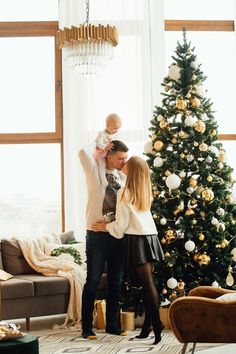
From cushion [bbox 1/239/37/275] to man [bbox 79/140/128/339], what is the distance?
155 cm

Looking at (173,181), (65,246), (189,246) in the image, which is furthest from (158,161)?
(65,246)

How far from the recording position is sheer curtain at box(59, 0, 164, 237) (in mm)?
9109

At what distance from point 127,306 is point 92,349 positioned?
1.21 meters

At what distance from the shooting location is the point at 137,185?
572 cm

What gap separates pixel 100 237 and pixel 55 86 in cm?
385

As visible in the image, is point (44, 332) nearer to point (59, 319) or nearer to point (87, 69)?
point (59, 319)

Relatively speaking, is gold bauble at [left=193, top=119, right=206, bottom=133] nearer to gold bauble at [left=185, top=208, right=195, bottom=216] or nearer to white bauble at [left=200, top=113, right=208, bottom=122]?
white bauble at [left=200, top=113, right=208, bottom=122]

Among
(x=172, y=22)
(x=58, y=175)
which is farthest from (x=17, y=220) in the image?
(x=172, y=22)

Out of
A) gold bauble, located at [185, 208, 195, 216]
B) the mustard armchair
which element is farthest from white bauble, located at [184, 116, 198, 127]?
the mustard armchair

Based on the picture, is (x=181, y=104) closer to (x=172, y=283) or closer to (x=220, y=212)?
(x=220, y=212)

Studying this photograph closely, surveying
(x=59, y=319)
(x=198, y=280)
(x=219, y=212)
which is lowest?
(x=59, y=319)

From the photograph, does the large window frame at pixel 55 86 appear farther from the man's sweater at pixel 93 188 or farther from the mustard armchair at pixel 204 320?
the mustard armchair at pixel 204 320

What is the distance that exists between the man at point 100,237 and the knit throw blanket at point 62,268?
2.92ft

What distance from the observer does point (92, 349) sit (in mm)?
5602
